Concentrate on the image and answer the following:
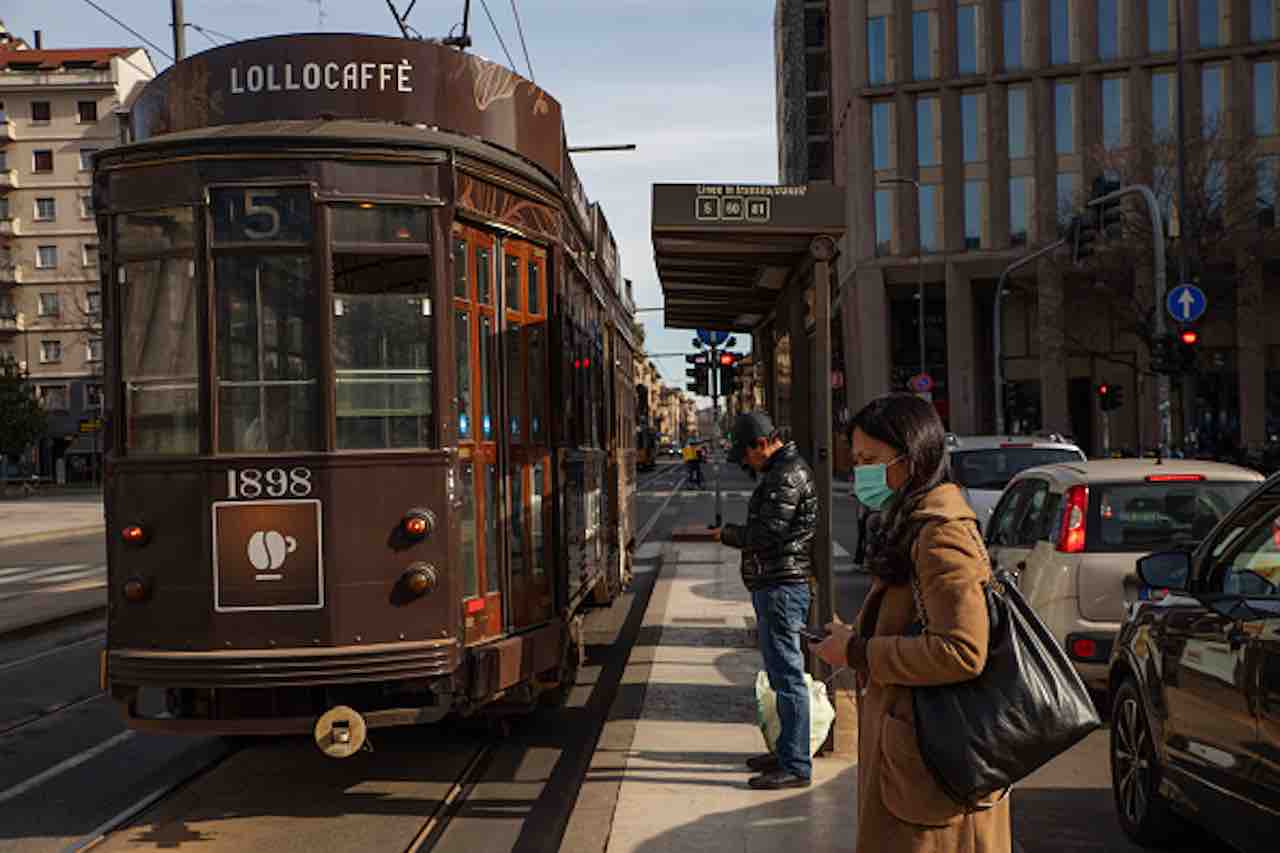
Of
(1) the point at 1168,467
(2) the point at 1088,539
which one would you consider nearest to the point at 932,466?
(2) the point at 1088,539

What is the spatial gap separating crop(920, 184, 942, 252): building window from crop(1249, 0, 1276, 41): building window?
12.0 meters

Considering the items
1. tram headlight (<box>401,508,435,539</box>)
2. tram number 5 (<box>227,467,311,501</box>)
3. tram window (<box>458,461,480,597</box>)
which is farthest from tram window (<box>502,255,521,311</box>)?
tram number 5 (<box>227,467,311,501</box>)

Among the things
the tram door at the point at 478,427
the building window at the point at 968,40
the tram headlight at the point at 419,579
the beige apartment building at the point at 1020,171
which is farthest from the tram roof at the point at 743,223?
the building window at the point at 968,40

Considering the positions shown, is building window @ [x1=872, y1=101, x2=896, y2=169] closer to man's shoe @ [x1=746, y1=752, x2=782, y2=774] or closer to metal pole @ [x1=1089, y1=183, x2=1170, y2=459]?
metal pole @ [x1=1089, y1=183, x2=1170, y2=459]

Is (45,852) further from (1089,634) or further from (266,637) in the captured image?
(1089,634)

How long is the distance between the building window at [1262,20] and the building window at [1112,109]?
459 cm

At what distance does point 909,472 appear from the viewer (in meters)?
3.40

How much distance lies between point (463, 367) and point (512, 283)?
0.78 metres

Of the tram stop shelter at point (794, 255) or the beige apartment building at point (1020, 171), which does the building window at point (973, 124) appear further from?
the tram stop shelter at point (794, 255)

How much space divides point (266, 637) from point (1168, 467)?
18.7 ft

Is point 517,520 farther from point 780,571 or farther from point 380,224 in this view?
point 380,224

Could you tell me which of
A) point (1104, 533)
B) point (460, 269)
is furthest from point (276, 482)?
Answer: point (1104, 533)

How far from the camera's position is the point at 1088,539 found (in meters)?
8.15

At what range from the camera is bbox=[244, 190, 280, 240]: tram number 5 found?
625cm
